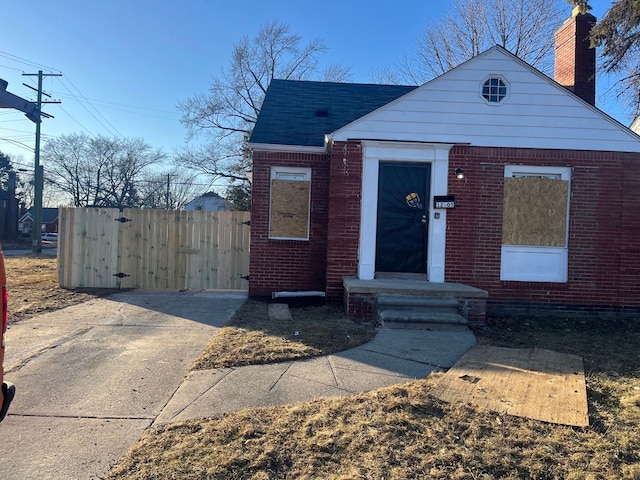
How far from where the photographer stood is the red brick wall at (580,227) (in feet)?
27.2

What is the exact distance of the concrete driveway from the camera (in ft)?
10.0

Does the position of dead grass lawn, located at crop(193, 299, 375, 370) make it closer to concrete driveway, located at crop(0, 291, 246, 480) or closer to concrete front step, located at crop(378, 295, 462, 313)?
concrete driveway, located at crop(0, 291, 246, 480)

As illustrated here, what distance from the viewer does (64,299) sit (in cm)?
904

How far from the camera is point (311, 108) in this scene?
37.5ft

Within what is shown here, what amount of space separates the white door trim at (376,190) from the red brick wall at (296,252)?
1.59 metres

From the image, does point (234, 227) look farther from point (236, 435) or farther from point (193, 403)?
point (236, 435)

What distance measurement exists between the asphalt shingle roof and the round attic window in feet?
11.4

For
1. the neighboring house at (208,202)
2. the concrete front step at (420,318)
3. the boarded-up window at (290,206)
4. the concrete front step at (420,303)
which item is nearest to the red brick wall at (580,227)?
the concrete front step at (420,303)

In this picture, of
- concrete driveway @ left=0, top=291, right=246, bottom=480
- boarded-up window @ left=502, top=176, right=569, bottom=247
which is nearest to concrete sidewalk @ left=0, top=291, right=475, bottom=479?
concrete driveway @ left=0, top=291, right=246, bottom=480

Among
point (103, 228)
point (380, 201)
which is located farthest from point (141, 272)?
point (380, 201)

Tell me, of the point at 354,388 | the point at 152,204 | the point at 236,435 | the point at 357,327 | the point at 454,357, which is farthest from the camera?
the point at 152,204

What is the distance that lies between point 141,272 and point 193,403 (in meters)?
7.48

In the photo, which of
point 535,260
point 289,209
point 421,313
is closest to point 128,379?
point 421,313

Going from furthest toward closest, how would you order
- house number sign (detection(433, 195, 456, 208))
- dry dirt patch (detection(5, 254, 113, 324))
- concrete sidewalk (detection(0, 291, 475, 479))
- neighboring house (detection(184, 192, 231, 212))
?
neighboring house (detection(184, 192, 231, 212))
house number sign (detection(433, 195, 456, 208))
dry dirt patch (detection(5, 254, 113, 324))
concrete sidewalk (detection(0, 291, 475, 479))
